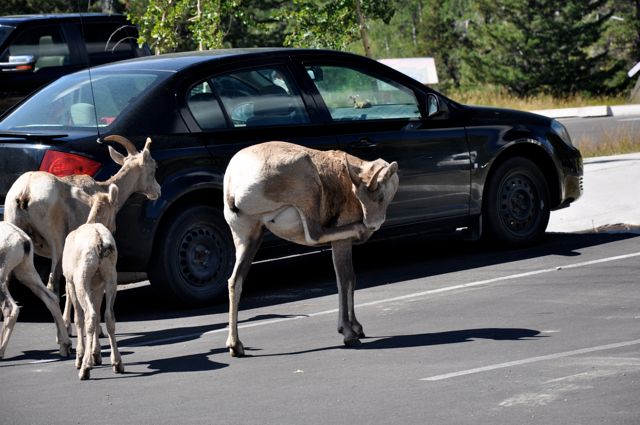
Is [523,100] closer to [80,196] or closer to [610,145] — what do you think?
[610,145]

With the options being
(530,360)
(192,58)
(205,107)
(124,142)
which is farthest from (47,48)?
(530,360)

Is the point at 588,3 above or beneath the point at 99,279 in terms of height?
above

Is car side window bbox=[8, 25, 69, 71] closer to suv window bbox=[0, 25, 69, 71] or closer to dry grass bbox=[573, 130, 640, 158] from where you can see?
suv window bbox=[0, 25, 69, 71]

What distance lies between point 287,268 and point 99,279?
4.14 meters

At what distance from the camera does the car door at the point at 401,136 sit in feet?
35.0

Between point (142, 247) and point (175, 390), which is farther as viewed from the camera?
point (142, 247)

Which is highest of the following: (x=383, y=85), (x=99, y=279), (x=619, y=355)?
(x=383, y=85)

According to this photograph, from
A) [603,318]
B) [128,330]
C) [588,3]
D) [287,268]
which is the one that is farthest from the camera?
[588,3]

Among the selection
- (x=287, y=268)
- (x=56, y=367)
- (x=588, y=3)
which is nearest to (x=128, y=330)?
(x=56, y=367)

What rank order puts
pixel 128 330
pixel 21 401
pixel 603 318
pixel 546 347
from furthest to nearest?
1. pixel 128 330
2. pixel 603 318
3. pixel 546 347
4. pixel 21 401

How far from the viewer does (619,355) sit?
736 cm

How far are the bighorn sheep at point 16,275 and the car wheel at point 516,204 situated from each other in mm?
4536

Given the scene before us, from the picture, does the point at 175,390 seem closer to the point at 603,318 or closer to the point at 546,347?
the point at 546,347

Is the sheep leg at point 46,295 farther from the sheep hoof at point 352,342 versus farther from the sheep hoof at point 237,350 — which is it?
the sheep hoof at point 352,342
